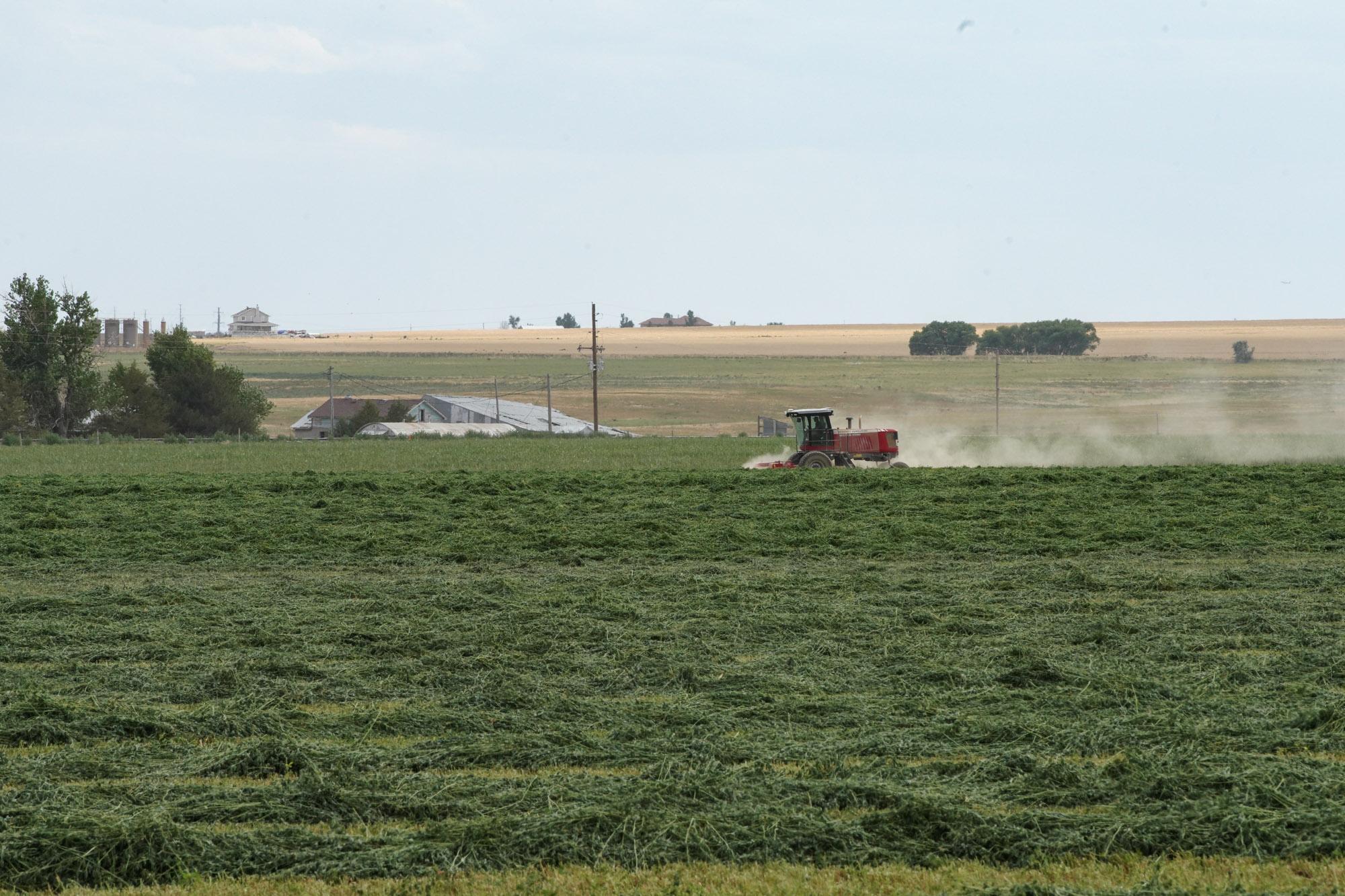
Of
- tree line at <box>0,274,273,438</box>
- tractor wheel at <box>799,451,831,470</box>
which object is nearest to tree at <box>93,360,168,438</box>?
tree line at <box>0,274,273,438</box>

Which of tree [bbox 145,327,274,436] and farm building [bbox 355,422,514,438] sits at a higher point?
tree [bbox 145,327,274,436]

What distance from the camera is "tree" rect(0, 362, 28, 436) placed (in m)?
68.0

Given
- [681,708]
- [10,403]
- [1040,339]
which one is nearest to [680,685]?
[681,708]

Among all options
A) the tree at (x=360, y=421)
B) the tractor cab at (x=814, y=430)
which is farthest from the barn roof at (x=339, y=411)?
the tractor cab at (x=814, y=430)

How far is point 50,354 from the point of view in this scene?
6956 centimetres

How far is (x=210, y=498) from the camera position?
2544cm

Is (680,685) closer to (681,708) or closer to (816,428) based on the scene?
(681,708)

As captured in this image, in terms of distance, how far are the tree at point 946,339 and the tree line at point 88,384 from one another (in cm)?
10484

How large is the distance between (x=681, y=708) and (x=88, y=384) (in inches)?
2661

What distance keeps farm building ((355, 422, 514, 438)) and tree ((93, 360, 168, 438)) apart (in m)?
10.4

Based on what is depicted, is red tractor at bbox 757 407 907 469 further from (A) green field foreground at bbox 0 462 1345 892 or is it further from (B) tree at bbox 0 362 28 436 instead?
(B) tree at bbox 0 362 28 436

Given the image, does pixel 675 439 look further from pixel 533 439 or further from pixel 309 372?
pixel 309 372

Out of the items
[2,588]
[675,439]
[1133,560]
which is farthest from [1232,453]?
[2,588]

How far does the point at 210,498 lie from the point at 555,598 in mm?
12759
